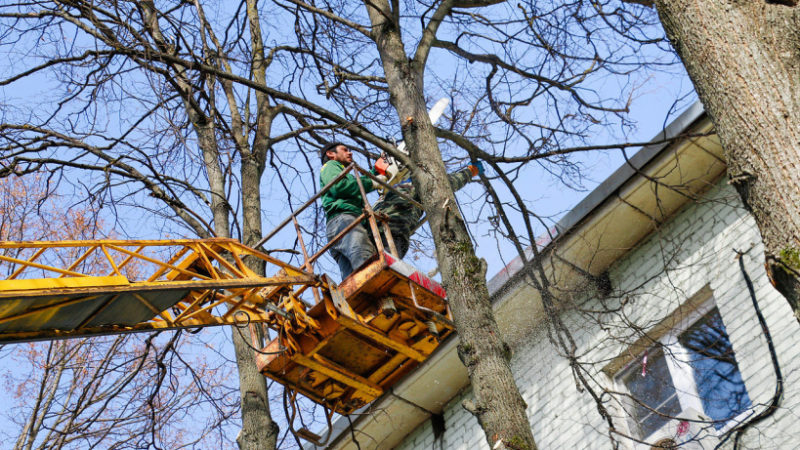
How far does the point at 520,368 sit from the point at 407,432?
5.67 feet

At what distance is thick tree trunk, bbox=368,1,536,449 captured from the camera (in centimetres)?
569

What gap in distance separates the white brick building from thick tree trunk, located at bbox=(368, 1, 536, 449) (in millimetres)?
1539

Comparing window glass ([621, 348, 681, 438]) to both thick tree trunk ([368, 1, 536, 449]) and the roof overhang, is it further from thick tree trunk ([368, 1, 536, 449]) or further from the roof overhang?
thick tree trunk ([368, 1, 536, 449])

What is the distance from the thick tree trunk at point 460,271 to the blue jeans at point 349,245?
1405 millimetres

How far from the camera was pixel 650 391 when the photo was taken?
8891 millimetres

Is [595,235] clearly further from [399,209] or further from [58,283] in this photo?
[58,283]

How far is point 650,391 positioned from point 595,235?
1.51 m

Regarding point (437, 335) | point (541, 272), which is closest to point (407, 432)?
point (437, 335)

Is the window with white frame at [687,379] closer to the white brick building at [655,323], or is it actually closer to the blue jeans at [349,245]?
the white brick building at [655,323]

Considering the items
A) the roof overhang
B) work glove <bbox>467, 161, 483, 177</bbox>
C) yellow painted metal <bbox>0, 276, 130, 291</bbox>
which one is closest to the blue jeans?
work glove <bbox>467, 161, 483, 177</bbox>

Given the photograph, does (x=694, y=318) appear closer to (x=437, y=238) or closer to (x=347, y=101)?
(x=437, y=238)

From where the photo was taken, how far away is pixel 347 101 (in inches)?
404

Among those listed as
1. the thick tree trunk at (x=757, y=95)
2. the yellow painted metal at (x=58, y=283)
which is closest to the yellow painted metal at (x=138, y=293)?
the yellow painted metal at (x=58, y=283)

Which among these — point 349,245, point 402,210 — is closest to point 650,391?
point 402,210
